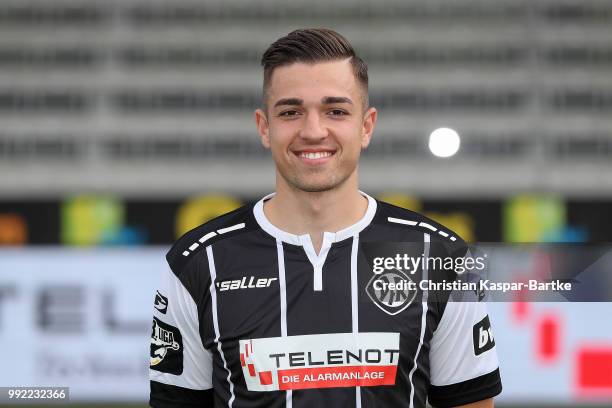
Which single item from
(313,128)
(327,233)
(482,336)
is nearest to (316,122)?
(313,128)

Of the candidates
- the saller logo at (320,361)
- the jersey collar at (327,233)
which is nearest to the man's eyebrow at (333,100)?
the jersey collar at (327,233)

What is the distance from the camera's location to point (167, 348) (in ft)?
9.90

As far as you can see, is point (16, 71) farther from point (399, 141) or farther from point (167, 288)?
point (167, 288)

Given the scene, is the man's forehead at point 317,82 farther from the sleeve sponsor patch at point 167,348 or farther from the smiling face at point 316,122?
the sleeve sponsor patch at point 167,348

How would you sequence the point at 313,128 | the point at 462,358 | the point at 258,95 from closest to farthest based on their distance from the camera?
the point at 313,128
the point at 462,358
the point at 258,95

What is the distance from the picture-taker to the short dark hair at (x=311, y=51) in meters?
2.74

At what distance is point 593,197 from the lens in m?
70.2

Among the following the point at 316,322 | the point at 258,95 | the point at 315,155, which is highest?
the point at 258,95

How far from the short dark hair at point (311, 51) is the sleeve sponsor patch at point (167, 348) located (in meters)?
0.80

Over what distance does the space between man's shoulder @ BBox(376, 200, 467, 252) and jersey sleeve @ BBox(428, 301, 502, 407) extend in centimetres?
20

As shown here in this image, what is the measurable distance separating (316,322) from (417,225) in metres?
0.46

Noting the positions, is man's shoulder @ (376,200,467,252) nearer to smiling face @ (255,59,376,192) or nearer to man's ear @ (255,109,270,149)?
smiling face @ (255,59,376,192)

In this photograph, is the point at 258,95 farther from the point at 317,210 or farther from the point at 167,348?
the point at 317,210

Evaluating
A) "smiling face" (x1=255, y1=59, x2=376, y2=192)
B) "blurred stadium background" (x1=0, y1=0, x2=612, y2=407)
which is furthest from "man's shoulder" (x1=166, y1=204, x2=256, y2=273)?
"blurred stadium background" (x1=0, y1=0, x2=612, y2=407)
